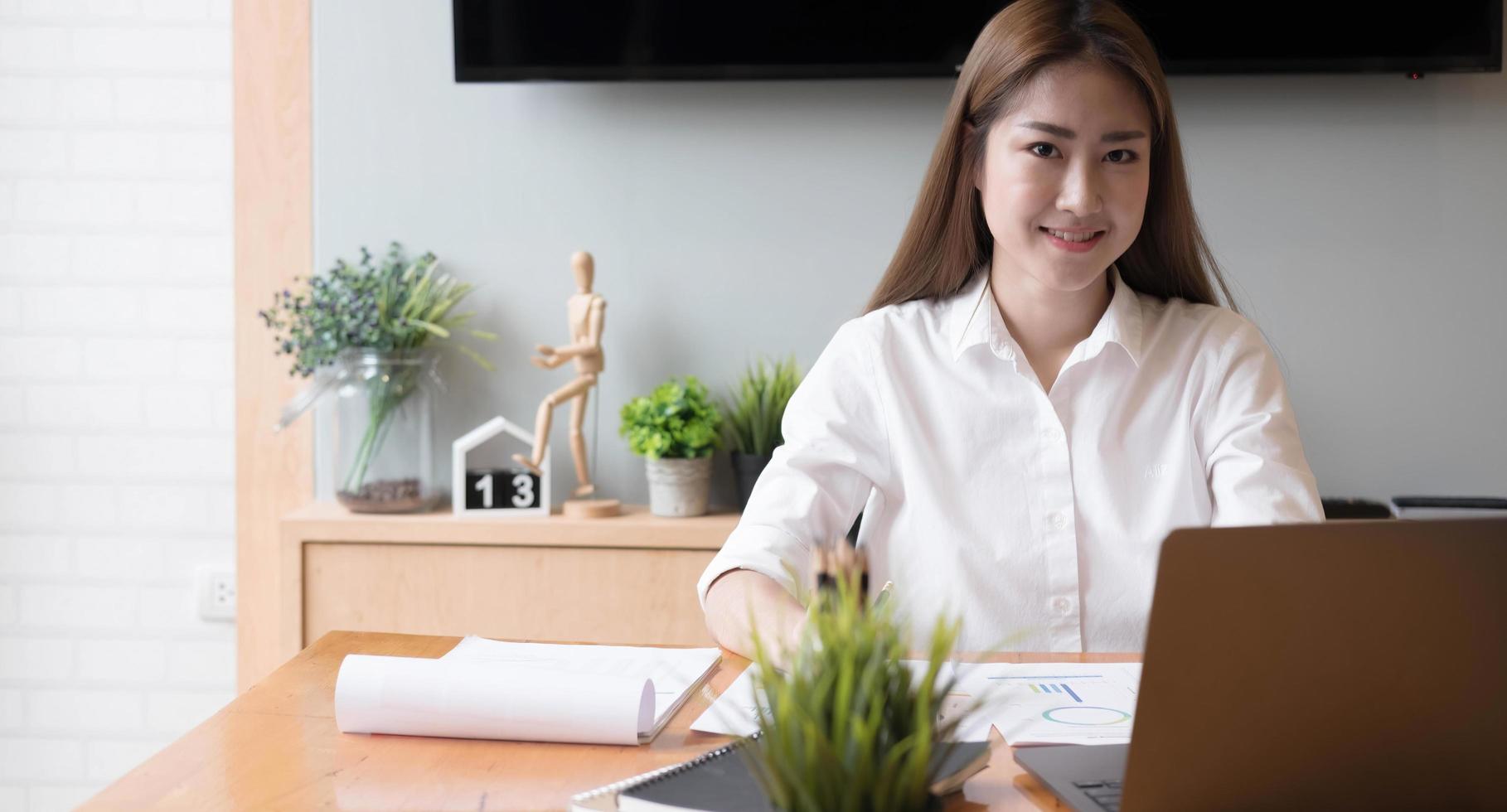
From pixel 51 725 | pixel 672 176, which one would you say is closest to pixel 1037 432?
pixel 672 176

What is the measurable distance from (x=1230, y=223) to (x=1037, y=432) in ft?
3.35

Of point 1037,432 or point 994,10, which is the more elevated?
point 994,10

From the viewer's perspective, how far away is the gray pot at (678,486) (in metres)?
2.11

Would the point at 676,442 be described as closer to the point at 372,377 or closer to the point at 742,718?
the point at 372,377

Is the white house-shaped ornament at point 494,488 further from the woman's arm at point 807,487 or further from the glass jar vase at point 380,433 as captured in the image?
the woman's arm at point 807,487

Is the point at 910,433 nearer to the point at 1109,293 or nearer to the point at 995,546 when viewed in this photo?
the point at 995,546

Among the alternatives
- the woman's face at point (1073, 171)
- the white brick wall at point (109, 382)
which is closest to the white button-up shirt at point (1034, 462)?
the woman's face at point (1073, 171)

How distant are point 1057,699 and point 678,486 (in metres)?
1.21

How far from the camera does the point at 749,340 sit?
2.29m

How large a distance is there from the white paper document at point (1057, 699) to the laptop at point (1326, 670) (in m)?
0.17

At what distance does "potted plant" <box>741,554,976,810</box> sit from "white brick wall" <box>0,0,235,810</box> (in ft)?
6.87

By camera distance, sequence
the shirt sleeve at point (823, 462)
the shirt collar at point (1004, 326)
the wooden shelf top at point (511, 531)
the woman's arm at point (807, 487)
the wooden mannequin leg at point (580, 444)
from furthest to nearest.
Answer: the wooden mannequin leg at point (580, 444) < the wooden shelf top at point (511, 531) < the shirt collar at point (1004, 326) < the shirt sleeve at point (823, 462) < the woman's arm at point (807, 487)

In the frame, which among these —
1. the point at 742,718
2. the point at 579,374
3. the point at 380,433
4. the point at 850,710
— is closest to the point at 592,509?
the point at 579,374

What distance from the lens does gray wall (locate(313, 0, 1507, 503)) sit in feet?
7.27
